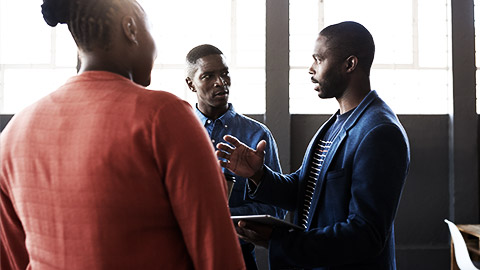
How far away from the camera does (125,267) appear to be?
0.83 meters

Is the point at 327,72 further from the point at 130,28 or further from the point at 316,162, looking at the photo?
the point at 130,28

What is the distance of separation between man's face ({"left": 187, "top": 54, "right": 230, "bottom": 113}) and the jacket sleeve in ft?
3.78

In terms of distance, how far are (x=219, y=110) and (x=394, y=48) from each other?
3.22m

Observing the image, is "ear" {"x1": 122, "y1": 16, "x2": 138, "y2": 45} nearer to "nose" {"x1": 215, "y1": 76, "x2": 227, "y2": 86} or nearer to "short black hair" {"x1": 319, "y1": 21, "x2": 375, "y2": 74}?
"short black hair" {"x1": 319, "y1": 21, "x2": 375, "y2": 74}

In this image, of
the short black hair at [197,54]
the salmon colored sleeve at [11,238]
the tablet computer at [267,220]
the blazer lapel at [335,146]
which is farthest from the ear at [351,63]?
the salmon colored sleeve at [11,238]

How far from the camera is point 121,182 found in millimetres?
816

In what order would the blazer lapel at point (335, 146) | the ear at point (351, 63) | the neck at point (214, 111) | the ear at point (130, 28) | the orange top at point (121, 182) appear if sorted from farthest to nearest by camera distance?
1. the neck at point (214, 111)
2. the ear at point (351, 63)
3. the blazer lapel at point (335, 146)
4. the ear at point (130, 28)
5. the orange top at point (121, 182)

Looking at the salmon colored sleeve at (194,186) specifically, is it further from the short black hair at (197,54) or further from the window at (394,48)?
the window at (394,48)

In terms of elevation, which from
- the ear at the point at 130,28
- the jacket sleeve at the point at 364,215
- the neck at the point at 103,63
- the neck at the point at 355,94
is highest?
the ear at the point at 130,28

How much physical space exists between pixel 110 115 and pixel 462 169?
470 cm

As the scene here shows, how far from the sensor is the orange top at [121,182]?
0.81 meters

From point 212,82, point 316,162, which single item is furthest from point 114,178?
point 212,82

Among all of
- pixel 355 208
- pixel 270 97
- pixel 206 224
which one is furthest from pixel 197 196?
pixel 270 97

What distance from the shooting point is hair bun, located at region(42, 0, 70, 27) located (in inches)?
36.9
